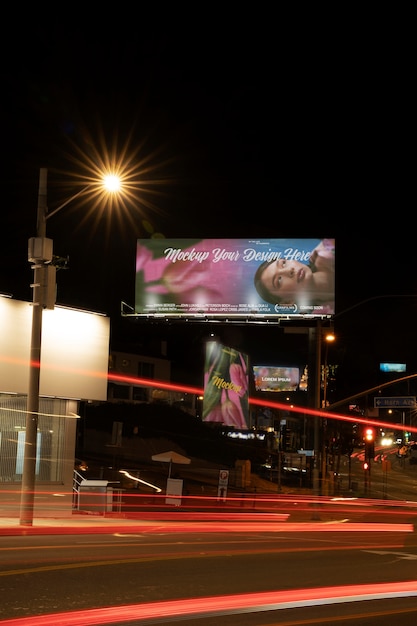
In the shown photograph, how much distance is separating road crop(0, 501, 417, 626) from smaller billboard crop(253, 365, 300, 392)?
2641 inches

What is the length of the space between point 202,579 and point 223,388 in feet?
117

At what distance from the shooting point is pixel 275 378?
86875mm

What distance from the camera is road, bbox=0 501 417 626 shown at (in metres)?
8.98

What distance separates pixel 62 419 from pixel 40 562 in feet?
41.0

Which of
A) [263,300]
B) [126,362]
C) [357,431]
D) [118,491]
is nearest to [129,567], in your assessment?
[118,491]

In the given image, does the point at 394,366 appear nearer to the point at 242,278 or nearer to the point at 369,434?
the point at 369,434

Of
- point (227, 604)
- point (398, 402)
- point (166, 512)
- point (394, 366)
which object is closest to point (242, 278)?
point (398, 402)

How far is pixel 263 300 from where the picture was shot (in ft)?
136

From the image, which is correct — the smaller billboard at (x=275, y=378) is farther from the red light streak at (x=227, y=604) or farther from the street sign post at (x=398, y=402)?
the red light streak at (x=227, y=604)

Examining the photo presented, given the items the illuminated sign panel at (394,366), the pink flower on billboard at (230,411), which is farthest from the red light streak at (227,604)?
the illuminated sign panel at (394,366)

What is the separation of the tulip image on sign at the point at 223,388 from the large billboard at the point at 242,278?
5.13 meters

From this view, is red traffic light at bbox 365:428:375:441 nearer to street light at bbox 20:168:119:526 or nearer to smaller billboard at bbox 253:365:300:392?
street light at bbox 20:168:119:526

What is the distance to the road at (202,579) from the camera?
898 centimetres

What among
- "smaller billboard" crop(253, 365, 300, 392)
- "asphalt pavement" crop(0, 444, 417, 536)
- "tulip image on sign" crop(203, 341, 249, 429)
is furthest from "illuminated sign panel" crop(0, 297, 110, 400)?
"smaller billboard" crop(253, 365, 300, 392)
